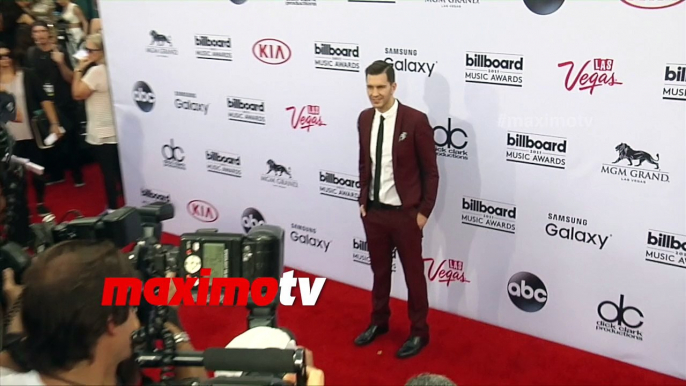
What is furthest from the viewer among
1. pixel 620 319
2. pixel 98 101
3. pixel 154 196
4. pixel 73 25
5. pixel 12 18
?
pixel 12 18

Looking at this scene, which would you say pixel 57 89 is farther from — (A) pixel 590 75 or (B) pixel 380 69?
(A) pixel 590 75

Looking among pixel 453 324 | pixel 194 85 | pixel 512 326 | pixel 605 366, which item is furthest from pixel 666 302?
pixel 194 85

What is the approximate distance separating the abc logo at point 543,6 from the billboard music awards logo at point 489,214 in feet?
3.33

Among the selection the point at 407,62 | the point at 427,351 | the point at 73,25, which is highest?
the point at 73,25

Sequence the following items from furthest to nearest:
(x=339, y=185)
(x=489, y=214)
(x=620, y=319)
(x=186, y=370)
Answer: (x=339, y=185) → (x=489, y=214) → (x=620, y=319) → (x=186, y=370)

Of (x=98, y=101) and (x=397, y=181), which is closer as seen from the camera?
(x=397, y=181)

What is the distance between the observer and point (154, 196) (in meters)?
5.52

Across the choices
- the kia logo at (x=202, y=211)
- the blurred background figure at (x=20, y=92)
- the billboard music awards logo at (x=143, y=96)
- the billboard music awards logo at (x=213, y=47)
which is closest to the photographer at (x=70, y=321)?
the billboard music awards logo at (x=213, y=47)

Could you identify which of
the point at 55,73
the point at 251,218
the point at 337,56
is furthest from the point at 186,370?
the point at 55,73

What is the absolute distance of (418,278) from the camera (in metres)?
3.62

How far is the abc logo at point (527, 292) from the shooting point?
12.2 feet

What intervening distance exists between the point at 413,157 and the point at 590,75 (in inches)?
36.5

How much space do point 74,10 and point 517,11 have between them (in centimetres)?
465

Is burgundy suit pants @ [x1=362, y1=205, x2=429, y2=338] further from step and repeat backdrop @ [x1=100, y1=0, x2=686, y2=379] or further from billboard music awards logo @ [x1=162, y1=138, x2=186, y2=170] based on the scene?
billboard music awards logo @ [x1=162, y1=138, x2=186, y2=170]
